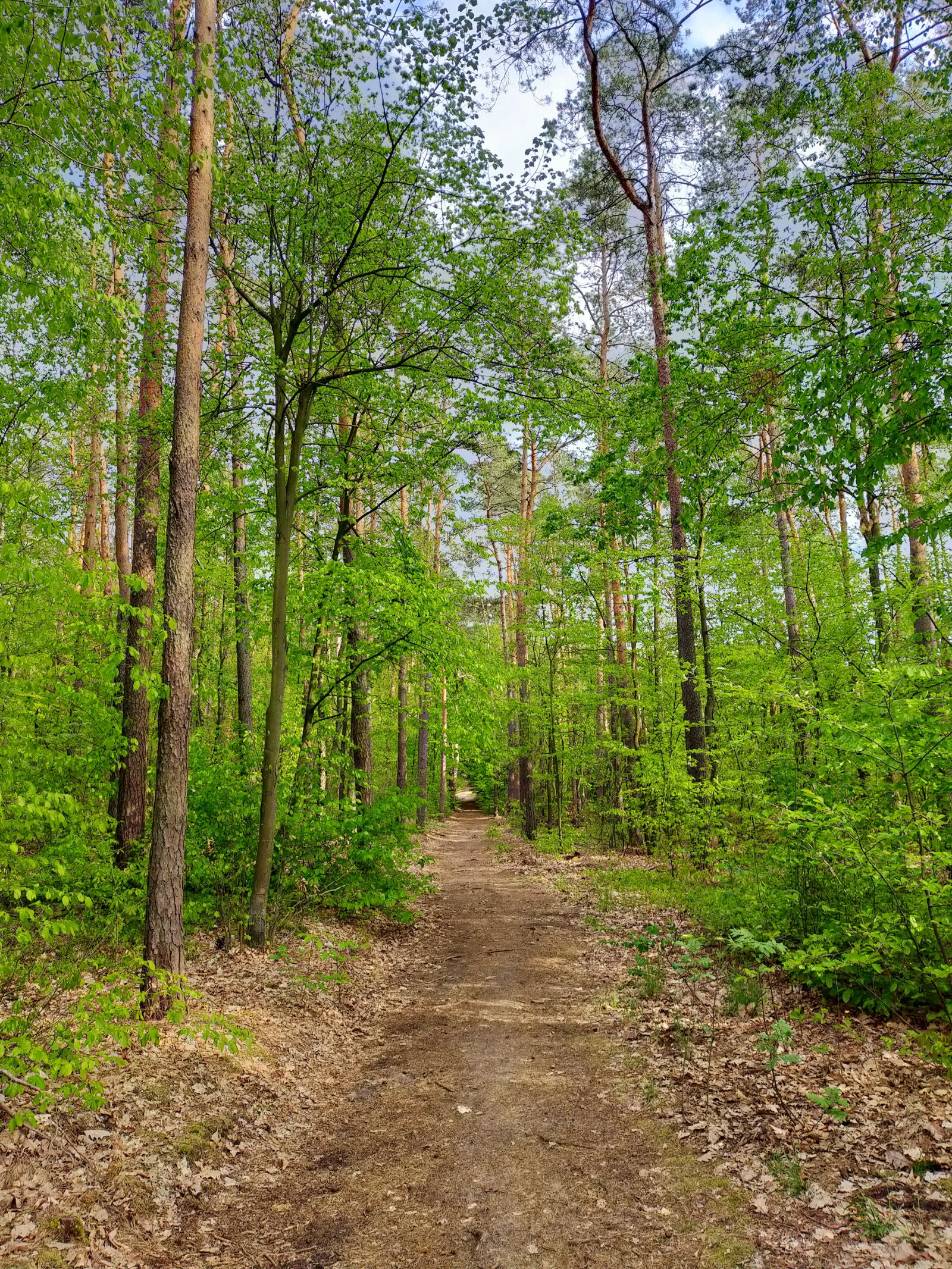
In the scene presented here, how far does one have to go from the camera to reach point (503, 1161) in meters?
4.04

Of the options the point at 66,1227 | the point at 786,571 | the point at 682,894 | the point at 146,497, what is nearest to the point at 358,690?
the point at 146,497

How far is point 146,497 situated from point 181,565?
3.20 metres

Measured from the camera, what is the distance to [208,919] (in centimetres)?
795

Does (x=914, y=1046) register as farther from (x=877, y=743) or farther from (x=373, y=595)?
(x=373, y=595)

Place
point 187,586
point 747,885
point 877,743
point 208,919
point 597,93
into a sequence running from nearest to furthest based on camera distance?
point 877,743, point 187,586, point 747,885, point 208,919, point 597,93

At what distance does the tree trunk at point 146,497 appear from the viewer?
7.38 metres

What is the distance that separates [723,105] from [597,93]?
123 inches

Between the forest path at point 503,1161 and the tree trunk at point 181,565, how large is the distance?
85.2 inches

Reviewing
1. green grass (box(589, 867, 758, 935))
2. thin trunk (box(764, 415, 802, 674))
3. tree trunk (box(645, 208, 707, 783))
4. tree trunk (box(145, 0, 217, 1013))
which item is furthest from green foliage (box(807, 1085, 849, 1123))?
thin trunk (box(764, 415, 802, 674))

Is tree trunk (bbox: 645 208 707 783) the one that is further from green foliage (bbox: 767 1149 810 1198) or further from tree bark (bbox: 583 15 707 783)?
green foliage (bbox: 767 1149 810 1198)

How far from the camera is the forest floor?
3184 mm

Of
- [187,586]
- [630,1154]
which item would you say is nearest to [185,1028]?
[630,1154]

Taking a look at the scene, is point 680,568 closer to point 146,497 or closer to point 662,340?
point 662,340

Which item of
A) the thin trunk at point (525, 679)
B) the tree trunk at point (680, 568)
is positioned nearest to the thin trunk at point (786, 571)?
the tree trunk at point (680, 568)
